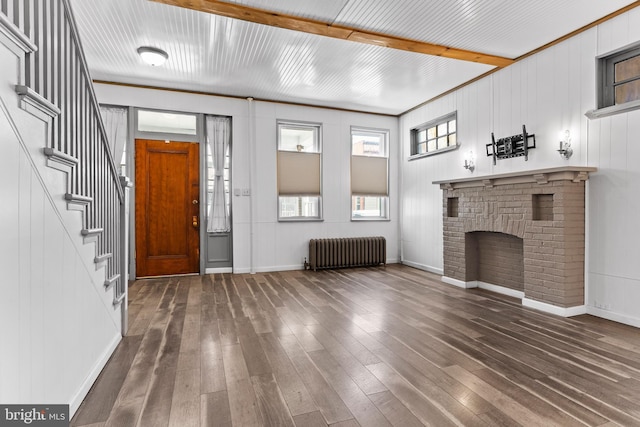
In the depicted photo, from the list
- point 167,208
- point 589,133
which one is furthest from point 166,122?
point 589,133

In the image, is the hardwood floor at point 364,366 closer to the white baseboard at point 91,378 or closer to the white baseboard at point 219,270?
the white baseboard at point 91,378

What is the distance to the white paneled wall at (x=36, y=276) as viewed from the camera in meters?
1.33

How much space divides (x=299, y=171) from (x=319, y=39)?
2.91 metres

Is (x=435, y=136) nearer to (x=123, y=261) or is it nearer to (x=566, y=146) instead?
(x=566, y=146)

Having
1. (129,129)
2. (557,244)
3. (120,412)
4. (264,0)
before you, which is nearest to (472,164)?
(557,244)

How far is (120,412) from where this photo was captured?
194cm

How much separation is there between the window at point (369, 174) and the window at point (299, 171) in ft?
2.68

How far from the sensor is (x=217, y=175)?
20.5ft

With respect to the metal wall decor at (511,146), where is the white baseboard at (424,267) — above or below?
below

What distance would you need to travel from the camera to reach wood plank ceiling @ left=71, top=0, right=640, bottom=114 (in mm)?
3531

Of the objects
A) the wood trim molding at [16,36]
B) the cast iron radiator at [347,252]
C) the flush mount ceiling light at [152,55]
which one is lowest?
the cast iron radiator at [347,252]

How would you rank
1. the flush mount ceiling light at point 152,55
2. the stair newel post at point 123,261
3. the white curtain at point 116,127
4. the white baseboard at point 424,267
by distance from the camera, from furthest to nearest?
the white baseboard at point 424,267 → the white curtain at point 116,127 → the flush mount ceiling light at point 152,55 → the stair newel post at point 123,261

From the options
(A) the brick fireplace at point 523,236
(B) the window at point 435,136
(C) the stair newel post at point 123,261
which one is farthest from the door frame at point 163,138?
(A) the brick fireplace at point 523,236

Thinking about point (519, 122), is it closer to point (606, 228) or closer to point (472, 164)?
point (472, 164)
